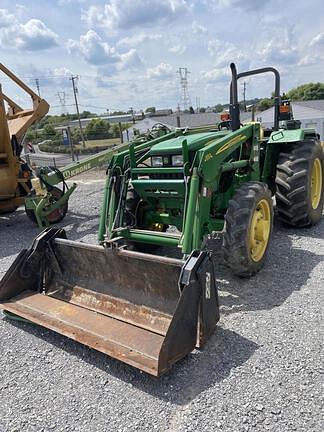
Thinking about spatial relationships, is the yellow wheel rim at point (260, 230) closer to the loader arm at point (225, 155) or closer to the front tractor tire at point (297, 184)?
the loader arm at point (225, 155)

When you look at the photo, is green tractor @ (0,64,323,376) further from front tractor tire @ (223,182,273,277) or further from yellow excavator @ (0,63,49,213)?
yellow excavator @ (0,63,49,213)

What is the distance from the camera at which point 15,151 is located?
25.3 ft

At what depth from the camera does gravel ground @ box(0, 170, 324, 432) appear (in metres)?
2.38

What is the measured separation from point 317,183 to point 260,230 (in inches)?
102

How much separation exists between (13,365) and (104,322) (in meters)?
0.78

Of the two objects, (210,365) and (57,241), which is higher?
(57,241)

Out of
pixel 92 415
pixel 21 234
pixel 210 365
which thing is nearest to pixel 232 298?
pixel 210 365

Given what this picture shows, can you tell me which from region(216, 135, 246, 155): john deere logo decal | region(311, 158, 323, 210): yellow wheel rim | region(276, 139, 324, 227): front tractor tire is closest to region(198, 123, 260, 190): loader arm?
region(216, 135, 246, 155): john deere logo decal

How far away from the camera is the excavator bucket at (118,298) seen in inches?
109

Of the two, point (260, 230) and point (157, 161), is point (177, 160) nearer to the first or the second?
point (157, 161)

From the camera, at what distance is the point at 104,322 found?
324 centimetres

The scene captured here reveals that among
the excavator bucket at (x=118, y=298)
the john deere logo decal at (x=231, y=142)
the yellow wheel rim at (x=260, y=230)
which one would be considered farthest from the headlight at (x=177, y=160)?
the excavator bucket at (x=118, y=298)

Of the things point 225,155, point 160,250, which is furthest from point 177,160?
point 160,250

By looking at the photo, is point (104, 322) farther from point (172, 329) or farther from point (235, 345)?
point (235, 345)
